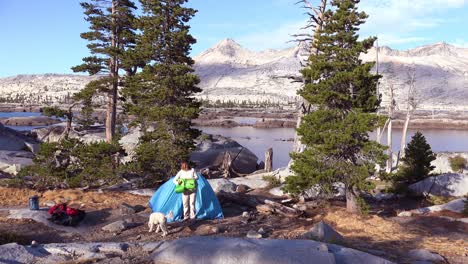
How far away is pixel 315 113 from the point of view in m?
14.8

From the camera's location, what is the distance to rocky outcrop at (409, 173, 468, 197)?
65.7 feet

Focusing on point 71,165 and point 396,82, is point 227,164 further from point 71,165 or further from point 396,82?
point 396,82

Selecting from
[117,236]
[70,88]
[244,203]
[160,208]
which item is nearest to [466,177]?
[244,203]

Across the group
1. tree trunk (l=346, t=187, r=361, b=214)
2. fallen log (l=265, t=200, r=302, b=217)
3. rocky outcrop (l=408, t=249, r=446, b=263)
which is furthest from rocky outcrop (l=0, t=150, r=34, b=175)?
rocky outcrop (l=408, t=249, r=446, b=263)

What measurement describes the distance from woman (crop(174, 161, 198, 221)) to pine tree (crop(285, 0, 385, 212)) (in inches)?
143

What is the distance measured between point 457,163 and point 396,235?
1940 centimetres

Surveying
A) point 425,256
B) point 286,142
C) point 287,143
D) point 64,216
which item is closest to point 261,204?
point 64,216

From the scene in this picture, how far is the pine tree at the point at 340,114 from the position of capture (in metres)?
14.3

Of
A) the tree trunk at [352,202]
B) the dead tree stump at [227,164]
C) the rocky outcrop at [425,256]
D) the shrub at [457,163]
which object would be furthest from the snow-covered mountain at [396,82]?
the rocky outcrop at [425,256]

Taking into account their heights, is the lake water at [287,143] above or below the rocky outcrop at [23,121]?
below

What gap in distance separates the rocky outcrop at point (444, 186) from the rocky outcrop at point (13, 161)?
59.7 feet

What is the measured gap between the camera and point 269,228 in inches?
485

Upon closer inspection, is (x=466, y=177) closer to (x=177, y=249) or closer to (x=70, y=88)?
(x=177, y=249)

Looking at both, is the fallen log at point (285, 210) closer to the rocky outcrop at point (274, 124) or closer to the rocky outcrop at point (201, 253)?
the rocky outcrop at point (201, 253)
